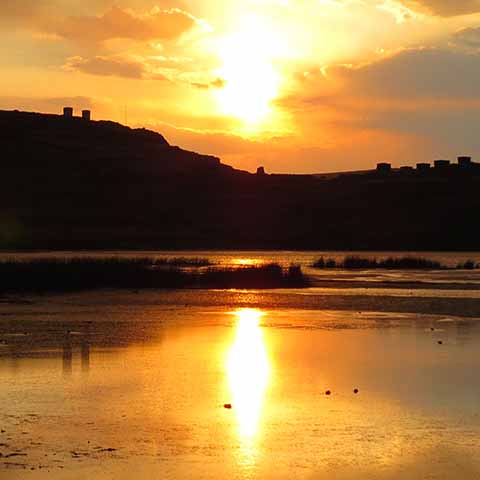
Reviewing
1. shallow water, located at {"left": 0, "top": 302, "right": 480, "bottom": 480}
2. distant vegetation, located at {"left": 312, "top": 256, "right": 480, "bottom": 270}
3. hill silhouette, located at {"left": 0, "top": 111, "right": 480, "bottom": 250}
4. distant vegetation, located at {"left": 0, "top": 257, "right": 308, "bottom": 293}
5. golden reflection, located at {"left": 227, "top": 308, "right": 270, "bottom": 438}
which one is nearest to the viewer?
shallow water, located at {"left": 0, "top": 302, "right": 480, "bottom": 480}

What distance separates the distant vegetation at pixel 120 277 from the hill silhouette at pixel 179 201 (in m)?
73.1

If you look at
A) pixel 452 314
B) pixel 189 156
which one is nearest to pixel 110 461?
pixel 452 314

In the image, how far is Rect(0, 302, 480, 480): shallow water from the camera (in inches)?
554

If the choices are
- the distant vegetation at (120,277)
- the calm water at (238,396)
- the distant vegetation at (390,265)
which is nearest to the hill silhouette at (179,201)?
the distant vegetation at (390,265)

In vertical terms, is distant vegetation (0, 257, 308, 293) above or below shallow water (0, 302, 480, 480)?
above

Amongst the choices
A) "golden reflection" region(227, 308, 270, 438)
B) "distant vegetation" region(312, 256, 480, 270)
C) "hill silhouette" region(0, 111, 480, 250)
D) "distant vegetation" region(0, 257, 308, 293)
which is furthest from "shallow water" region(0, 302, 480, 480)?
"hill silhouette" region(0, 111, 480, 250)

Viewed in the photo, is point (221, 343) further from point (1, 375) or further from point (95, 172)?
point (95, 172)

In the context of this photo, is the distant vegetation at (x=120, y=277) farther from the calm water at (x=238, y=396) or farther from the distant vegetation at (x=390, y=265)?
the distant vegetation at (x=390, y=265)

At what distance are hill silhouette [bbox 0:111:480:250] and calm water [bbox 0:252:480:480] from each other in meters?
99.5

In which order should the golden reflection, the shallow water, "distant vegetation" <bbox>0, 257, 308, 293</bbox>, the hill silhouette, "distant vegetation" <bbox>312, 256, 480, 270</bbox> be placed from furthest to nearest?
1. the hill silhouette
2. "distant vegetation" <bbox>312, 256, 480, 270</bbox>
3. "distant vegetation" <bbox>0, 257, 308, 293</bbox>
4. the golden reflection
5. the shallow water

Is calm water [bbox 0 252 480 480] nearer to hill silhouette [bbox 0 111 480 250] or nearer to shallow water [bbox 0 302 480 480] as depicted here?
shallow water [bbox 0 302 480 480]

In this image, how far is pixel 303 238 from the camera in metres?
153

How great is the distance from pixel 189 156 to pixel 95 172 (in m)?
21.3

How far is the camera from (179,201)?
160 m
